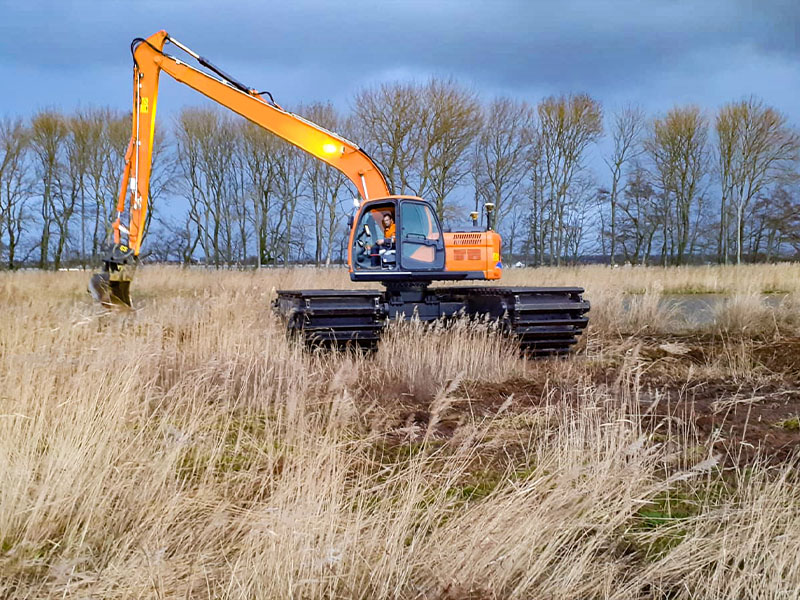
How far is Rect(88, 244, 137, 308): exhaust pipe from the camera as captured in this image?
970cm

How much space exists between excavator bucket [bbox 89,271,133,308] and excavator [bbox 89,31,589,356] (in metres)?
0.02

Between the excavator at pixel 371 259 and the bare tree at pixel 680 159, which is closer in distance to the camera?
the excavator at pixel 371 259

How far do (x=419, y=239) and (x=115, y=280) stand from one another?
15.8ft

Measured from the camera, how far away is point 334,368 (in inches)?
245

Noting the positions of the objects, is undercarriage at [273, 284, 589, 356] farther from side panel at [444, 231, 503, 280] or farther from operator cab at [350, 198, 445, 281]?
side panel at [444, 231, 503, 280]

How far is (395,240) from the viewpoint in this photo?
A: 28.1 feet

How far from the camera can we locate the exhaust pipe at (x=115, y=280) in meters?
9.70

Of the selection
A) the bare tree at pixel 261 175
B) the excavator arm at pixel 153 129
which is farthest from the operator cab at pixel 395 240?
the bare tree at pixel 261 175

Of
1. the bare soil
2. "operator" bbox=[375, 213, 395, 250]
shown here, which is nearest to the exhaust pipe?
"operator" bbox=[375, 213, 395, 250]

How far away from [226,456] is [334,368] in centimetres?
260

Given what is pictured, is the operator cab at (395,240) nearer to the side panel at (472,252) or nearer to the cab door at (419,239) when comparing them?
the cab door at (419,239)

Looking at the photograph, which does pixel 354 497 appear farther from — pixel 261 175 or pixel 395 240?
pixel 261 175

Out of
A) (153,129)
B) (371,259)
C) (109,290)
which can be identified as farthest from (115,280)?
(371,259)

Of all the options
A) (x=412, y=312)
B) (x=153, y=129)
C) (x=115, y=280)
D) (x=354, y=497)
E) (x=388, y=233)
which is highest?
(x=153, y=129)
